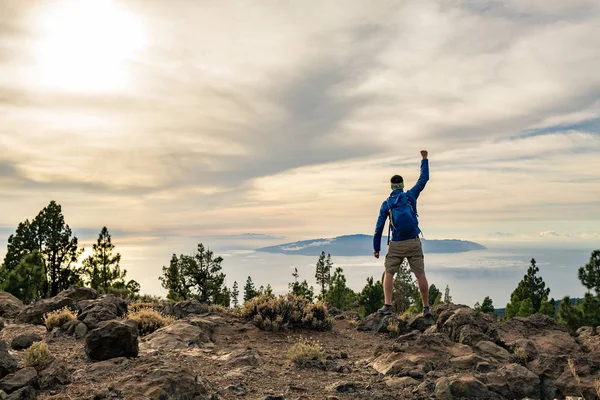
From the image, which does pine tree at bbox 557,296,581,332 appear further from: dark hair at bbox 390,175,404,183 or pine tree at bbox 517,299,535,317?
dark hair at bbox 390,175,404,183

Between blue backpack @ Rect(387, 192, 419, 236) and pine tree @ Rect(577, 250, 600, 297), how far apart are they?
97.3 ft

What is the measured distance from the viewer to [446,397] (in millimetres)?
6949

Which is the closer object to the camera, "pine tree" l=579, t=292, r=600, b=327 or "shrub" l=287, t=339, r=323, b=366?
"shrub" l=287, t=339, r=323, b=366

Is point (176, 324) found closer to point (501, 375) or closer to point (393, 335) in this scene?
point (393, 335)

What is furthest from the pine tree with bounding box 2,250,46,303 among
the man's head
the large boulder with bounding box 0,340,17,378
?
the man's head

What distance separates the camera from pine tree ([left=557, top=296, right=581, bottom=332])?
34.7m

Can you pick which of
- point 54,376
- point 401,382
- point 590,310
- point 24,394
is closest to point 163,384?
point 24,394

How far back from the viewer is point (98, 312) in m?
12.1

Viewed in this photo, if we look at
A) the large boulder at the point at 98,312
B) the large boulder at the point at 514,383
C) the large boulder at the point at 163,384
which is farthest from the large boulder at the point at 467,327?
the large boulder at the point at 98,312

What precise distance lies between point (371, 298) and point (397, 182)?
1869 inches

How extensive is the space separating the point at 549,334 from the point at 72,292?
15.2 m

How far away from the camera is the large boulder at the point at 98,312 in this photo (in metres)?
11.7

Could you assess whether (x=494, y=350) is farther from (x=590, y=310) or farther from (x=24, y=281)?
(x=24, y=281)

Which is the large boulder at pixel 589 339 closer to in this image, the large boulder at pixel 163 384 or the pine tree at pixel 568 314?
the large boulder at pixel 163 384
